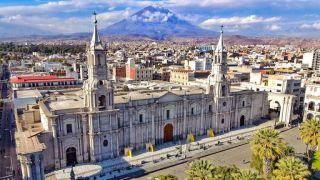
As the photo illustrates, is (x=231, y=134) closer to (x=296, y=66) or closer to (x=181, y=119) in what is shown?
(x=181, y=119)

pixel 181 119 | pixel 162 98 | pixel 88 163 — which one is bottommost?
pixel 88 163

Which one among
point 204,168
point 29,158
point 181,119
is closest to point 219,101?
point 181,119

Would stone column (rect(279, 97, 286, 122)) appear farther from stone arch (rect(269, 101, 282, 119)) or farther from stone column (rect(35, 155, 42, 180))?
stone column (rect(35, 155, 42, 180))

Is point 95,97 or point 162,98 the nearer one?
point 95,97

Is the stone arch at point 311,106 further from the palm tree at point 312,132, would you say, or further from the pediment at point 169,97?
the pediment at point 169,97

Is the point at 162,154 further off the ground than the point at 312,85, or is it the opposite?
the point at 312,85

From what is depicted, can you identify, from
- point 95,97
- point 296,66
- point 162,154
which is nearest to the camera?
point 95,97

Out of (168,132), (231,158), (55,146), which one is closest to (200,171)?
(231,158)
